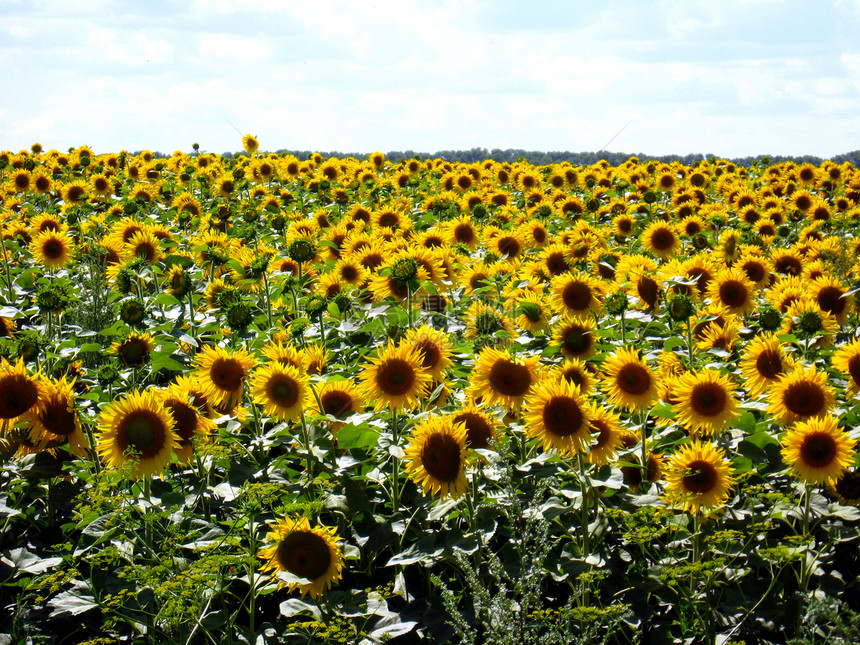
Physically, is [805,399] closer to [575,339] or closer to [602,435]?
[602,435]

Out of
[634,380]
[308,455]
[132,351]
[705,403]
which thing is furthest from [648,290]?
[132,351]

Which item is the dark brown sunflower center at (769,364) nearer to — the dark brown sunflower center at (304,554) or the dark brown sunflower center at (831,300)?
the dark brown sunflower center at (831,300)

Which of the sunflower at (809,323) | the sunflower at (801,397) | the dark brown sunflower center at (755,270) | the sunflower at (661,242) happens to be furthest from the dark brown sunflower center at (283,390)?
the sunflower at (661,242)

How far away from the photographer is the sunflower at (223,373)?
4289 millimetres

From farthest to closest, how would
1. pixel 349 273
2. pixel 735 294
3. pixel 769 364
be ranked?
pixel 349 273, pixel 735 294, pixel 769 364

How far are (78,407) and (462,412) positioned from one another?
2073 millimetres

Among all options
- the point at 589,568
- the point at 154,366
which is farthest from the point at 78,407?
the point at 589,568

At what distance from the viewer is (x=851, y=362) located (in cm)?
414

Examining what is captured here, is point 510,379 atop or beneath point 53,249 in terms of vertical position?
beneath

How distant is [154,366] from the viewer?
15.3 ft

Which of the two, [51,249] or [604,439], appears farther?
[51,249]

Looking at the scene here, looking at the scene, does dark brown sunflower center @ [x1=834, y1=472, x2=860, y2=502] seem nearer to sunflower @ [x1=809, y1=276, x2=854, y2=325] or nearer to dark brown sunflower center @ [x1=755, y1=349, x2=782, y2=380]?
dark brown sunflower center @ [x1=755, y1=349, x2=782, y2=380]

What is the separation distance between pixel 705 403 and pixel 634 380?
0.37 metres

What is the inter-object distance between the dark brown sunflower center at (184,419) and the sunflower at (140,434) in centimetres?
21
